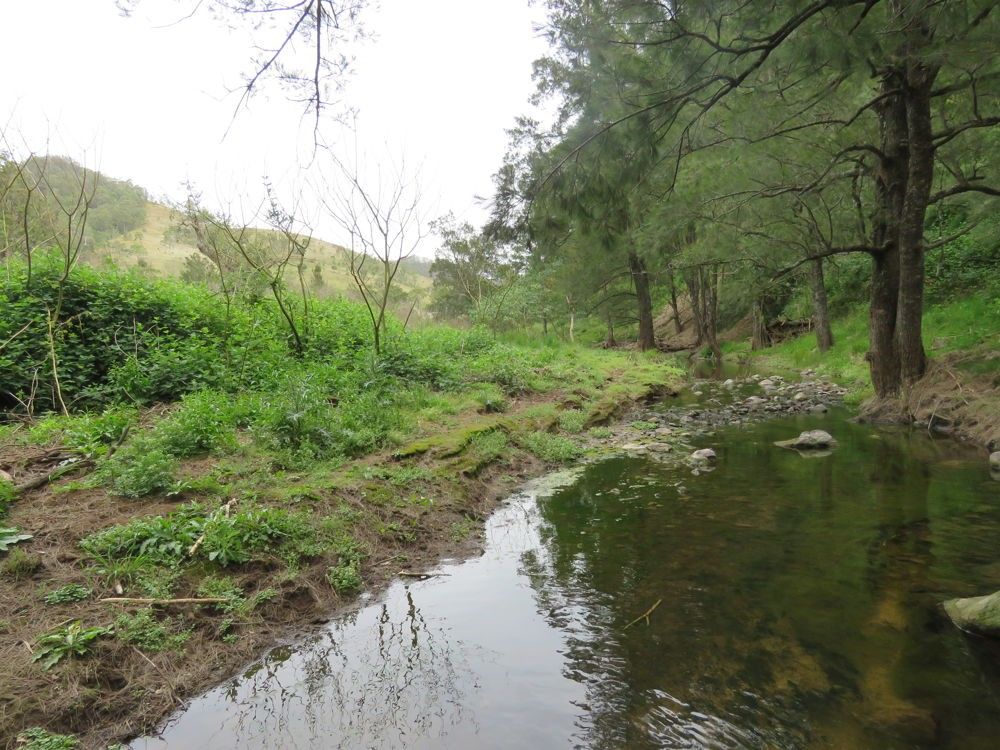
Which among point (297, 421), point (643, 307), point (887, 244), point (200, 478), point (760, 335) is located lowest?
point (200, 478)

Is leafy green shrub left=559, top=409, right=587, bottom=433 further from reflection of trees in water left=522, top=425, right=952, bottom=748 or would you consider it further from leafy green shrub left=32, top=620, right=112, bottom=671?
leafy green shrub left=32, top=620, right=112, bottom=671

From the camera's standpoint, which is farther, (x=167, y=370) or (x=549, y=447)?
(x=549, y=447)

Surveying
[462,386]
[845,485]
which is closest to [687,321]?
[462,386]

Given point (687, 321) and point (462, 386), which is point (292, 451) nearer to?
point (462, 386)

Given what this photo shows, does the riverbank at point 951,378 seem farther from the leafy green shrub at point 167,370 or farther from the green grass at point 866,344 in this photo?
the leafy green shrub at point 167,370

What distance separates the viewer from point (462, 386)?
9.84m

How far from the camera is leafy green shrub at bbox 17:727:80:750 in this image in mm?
2445

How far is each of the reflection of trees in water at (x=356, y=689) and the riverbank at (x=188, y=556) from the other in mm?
276

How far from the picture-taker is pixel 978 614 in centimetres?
309

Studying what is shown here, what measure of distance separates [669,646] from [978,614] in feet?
5.80

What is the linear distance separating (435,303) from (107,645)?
3824 cm

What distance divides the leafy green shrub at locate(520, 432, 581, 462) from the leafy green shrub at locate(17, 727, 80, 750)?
5.84 metres

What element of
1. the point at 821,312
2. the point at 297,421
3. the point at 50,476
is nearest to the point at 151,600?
the point at 50,476

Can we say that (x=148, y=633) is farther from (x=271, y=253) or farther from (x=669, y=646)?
(x=271, y=253)
